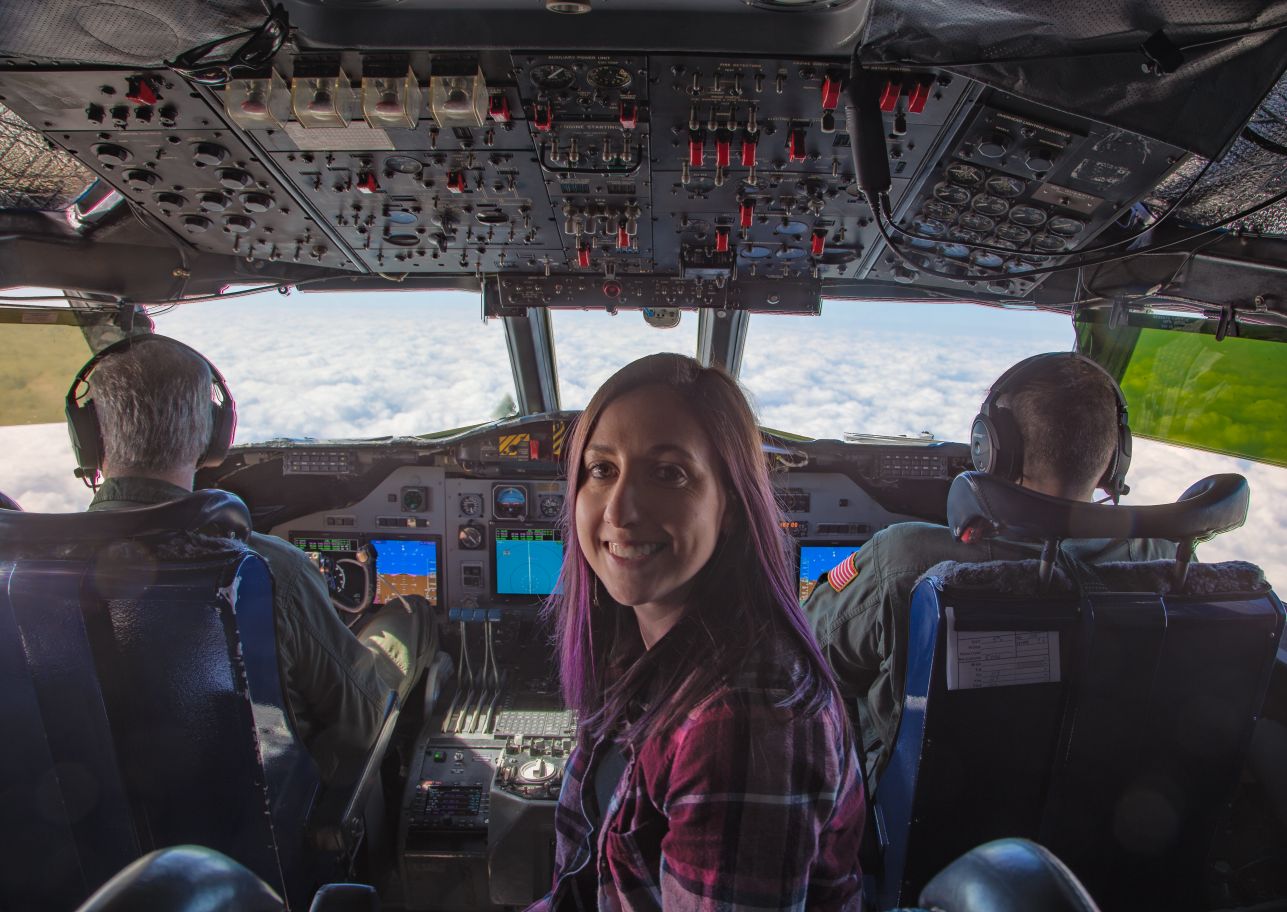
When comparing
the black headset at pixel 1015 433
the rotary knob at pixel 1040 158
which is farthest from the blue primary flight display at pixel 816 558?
the rotary knob at pixel 1040 158

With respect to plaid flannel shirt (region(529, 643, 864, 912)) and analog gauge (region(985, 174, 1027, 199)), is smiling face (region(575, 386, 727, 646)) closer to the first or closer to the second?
plaid flannel shirt (region(529, 643, 864, 912))

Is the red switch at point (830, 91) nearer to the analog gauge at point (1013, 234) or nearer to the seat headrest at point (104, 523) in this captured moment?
the analog gauge at point (1013, 234)

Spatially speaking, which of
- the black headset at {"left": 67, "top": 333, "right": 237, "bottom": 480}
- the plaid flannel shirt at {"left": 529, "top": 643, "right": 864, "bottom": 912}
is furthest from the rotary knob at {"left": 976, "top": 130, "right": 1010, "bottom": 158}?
the black headset at {"left": 67, "top": 333, "right": 237, "bottom": 480}

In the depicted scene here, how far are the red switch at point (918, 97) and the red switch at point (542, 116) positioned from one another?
2.48ft

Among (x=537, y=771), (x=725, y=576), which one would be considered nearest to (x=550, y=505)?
(x=537, y=771)

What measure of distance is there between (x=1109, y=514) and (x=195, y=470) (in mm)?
1917

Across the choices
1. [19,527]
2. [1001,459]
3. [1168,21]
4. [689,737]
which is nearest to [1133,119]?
[1168,21]

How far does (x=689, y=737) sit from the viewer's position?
0.80m

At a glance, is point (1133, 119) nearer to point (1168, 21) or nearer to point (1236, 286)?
point (1168, 21)

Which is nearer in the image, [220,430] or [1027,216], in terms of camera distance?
[220,430]

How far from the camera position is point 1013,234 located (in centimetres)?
200

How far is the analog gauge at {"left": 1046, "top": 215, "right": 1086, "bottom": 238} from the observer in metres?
1.87

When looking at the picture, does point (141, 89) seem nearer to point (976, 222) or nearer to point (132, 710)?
point (132, 710)

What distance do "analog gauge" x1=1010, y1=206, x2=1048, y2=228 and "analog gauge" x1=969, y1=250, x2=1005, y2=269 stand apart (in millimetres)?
249
